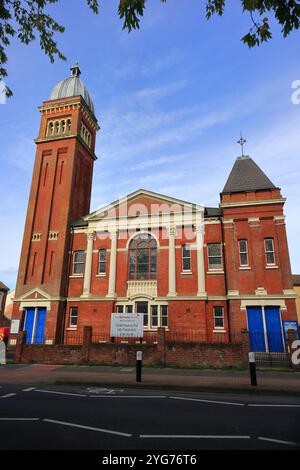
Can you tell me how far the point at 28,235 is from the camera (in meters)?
26.8

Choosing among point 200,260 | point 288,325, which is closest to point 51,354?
point 200,260

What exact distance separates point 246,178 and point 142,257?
10569mm

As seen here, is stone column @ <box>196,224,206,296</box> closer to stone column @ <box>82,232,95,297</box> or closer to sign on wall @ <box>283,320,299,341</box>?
sign on wall @ <box>283,320,299,341</box>

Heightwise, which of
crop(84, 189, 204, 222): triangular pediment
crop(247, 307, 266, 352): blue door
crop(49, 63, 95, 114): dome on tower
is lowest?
crop(247, 307, 266, 352): blue door

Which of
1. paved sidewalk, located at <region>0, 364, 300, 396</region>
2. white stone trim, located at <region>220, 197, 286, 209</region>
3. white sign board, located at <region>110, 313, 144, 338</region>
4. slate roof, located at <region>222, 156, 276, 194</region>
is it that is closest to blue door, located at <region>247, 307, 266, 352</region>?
paved sidewalk, located at <region>0, 364, 300, 396</region>

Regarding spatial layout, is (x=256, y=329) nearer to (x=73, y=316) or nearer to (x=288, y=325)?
(x=288, y=325)

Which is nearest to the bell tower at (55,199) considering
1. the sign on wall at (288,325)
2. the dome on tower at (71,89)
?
the dome on tower at (71,89)

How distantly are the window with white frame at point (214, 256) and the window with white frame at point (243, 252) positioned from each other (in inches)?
58.7

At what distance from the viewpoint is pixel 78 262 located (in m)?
25.8

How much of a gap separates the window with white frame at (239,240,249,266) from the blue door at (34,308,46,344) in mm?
16047

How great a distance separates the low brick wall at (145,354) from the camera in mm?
16375

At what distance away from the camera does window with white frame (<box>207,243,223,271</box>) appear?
2250cm

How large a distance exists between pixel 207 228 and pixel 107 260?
8549 millimetres
